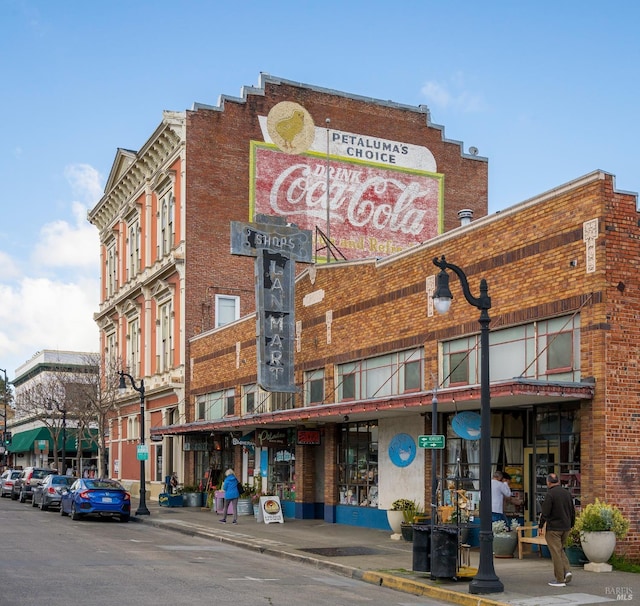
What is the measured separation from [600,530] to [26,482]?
112 ft

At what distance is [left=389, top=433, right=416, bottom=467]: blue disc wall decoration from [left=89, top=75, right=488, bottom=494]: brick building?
12.2 meters

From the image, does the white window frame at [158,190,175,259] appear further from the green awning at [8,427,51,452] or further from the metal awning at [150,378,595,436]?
the green awning at [8,427,51,452]

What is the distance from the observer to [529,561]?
18.0 metres

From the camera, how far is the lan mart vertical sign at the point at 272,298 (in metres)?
29.0

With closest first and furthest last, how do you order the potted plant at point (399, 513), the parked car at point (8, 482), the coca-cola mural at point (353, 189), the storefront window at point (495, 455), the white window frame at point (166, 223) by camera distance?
the storefront window at point (495, 455), the potted plant at point (399, 513), the coca-cola mural at point (353, 189), the white window frame at point (166, 223), the parked car at point (8, 482)

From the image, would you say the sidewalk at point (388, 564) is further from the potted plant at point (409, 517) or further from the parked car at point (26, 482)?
the parked car at point (26, 482)

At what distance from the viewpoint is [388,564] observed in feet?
58.5

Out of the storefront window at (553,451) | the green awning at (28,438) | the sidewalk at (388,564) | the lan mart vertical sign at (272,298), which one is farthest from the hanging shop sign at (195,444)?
the green awning at (28,438)

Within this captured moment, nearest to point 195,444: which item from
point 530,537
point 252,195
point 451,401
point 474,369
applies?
point 252,195

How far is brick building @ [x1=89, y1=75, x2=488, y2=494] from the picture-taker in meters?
39.2

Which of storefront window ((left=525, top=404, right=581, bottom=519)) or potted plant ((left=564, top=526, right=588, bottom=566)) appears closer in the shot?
potted plant ((left=564, top=526, right=588, bottom=566))

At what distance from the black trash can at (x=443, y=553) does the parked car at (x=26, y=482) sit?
3189cm

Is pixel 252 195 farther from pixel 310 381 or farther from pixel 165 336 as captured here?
pixel 310 381

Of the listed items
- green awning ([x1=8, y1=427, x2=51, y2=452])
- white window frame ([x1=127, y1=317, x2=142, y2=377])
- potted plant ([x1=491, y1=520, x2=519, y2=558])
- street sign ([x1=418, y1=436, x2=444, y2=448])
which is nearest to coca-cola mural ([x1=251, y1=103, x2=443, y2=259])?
white window frame ([x1=127, y1=317, x2=142, y2=377])
